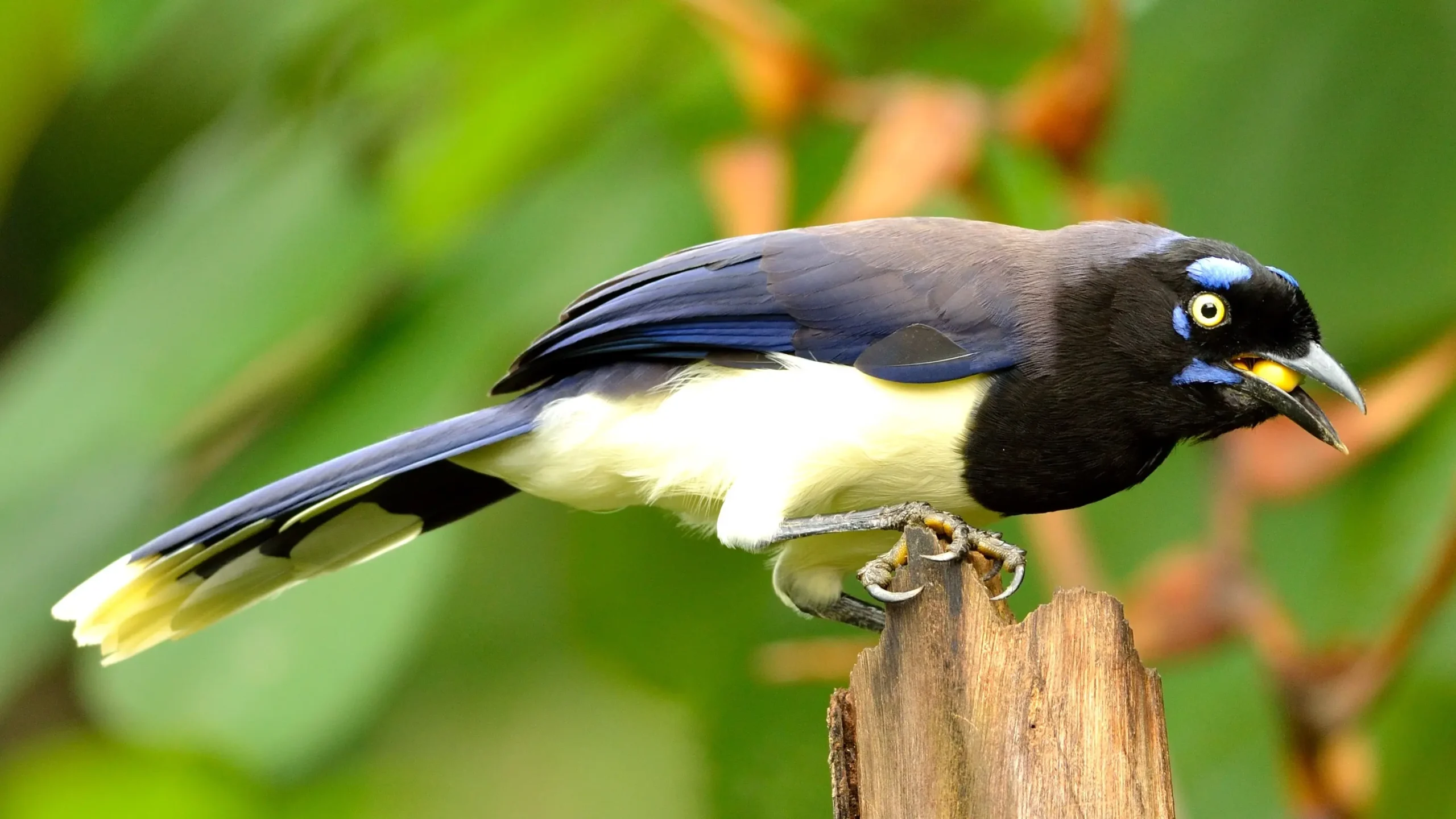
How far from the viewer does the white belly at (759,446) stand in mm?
2709

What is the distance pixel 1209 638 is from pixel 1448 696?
70 cm

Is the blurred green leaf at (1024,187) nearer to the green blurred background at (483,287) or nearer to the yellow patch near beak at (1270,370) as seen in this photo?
the green blurred background at (483,287)

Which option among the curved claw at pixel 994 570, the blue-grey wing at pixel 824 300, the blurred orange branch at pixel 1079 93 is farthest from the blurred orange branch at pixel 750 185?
the curved claw at pixel 994 570

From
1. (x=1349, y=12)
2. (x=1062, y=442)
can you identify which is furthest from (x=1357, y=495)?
(x=1062, y=442)

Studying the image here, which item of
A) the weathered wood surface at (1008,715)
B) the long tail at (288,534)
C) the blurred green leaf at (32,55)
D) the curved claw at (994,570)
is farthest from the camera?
the blurred green leaf at (32,55)

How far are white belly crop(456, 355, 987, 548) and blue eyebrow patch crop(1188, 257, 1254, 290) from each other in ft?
1.31

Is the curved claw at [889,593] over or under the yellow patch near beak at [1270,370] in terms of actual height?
under

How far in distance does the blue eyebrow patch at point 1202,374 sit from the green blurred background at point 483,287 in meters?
1.25

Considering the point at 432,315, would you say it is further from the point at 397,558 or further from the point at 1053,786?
the point at 1053,786

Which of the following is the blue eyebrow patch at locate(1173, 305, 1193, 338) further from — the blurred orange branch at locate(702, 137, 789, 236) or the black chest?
the blurred orange branch at locate(702, 137, 789, 236)

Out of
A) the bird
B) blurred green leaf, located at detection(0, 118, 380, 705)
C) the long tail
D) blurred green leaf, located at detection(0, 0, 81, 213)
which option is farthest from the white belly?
blurred green leaf, located at detection(0, 0, 81, 213)

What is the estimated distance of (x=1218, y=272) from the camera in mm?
2648

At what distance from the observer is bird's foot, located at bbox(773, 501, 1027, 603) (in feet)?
7.70

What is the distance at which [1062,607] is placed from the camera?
214 cm
